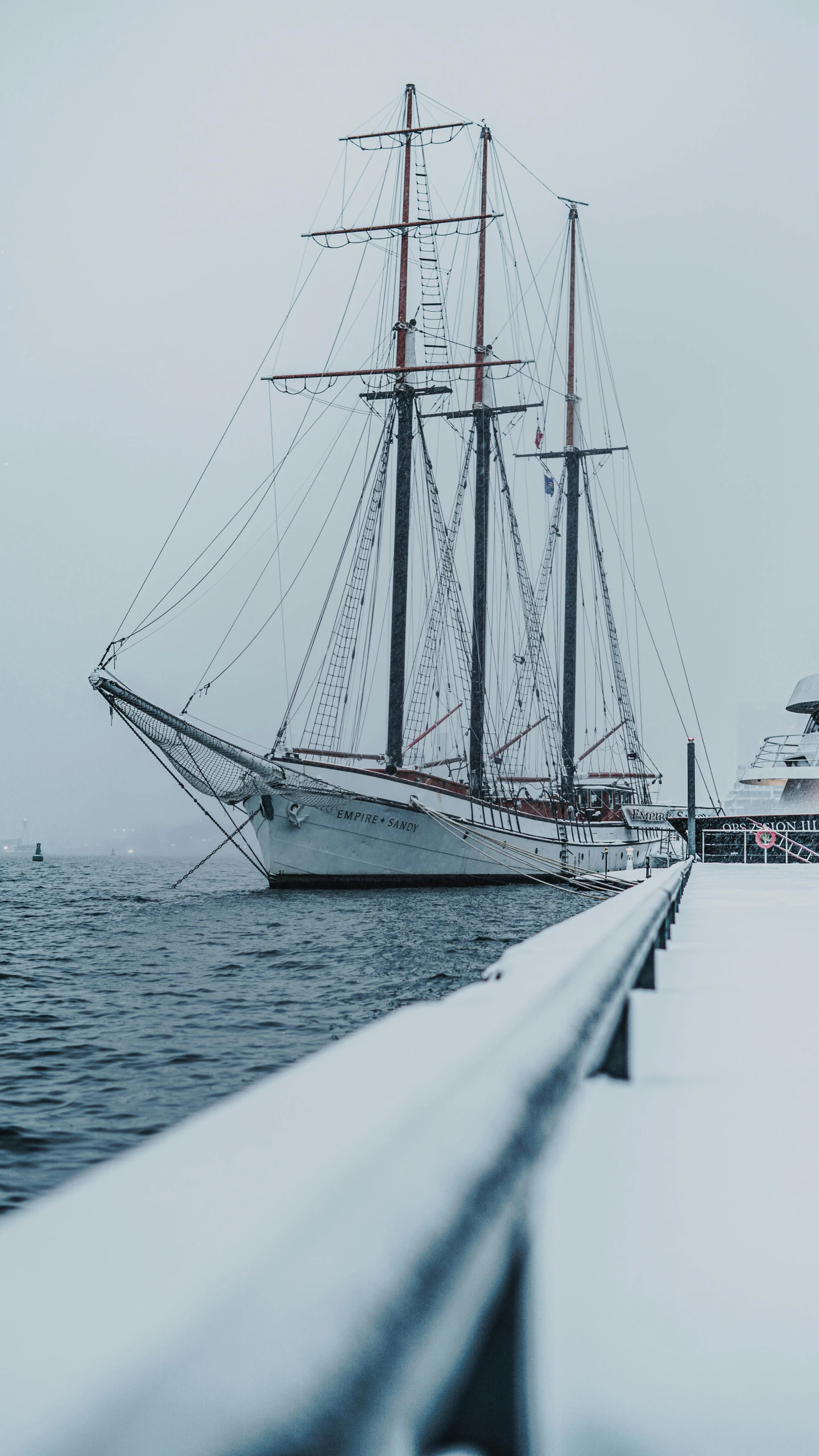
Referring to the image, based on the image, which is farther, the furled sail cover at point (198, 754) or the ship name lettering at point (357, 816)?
the ship name lettering at point (357, 816)

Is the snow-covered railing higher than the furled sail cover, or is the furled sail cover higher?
the furled sail cover

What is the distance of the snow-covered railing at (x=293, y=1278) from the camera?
345 mm

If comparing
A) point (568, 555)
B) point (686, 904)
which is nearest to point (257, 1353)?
point (686, 904)

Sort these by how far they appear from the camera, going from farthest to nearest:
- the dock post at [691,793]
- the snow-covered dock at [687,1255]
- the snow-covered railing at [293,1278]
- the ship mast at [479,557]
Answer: the ship mast at [479,557], the dock post at [691,793], the snow-covered dock at [687,1255], the snow-covered railing at [293,1278]

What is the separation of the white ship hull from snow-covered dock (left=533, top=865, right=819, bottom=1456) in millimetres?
23532

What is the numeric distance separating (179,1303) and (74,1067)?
339 inches

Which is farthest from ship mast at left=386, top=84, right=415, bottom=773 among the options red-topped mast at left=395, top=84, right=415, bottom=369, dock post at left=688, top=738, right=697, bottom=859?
dock post at left=688, top=738, right=697, bottom=859

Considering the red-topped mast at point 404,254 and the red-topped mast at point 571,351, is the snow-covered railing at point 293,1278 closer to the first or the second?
the red-topped mast at point 404,254

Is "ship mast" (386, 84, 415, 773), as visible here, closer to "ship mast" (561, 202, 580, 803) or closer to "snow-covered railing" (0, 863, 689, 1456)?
"ship mast" (561, 202, 580, 803)

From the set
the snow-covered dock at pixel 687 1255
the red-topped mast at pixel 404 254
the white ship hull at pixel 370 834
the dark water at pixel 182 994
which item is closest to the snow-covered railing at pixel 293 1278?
the snow-covered dock at pixel 687 1255

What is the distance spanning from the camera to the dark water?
663 centimetres

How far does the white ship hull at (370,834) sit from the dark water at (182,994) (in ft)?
9.57

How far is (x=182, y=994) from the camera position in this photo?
11.4 meters

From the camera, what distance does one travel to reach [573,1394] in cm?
90
